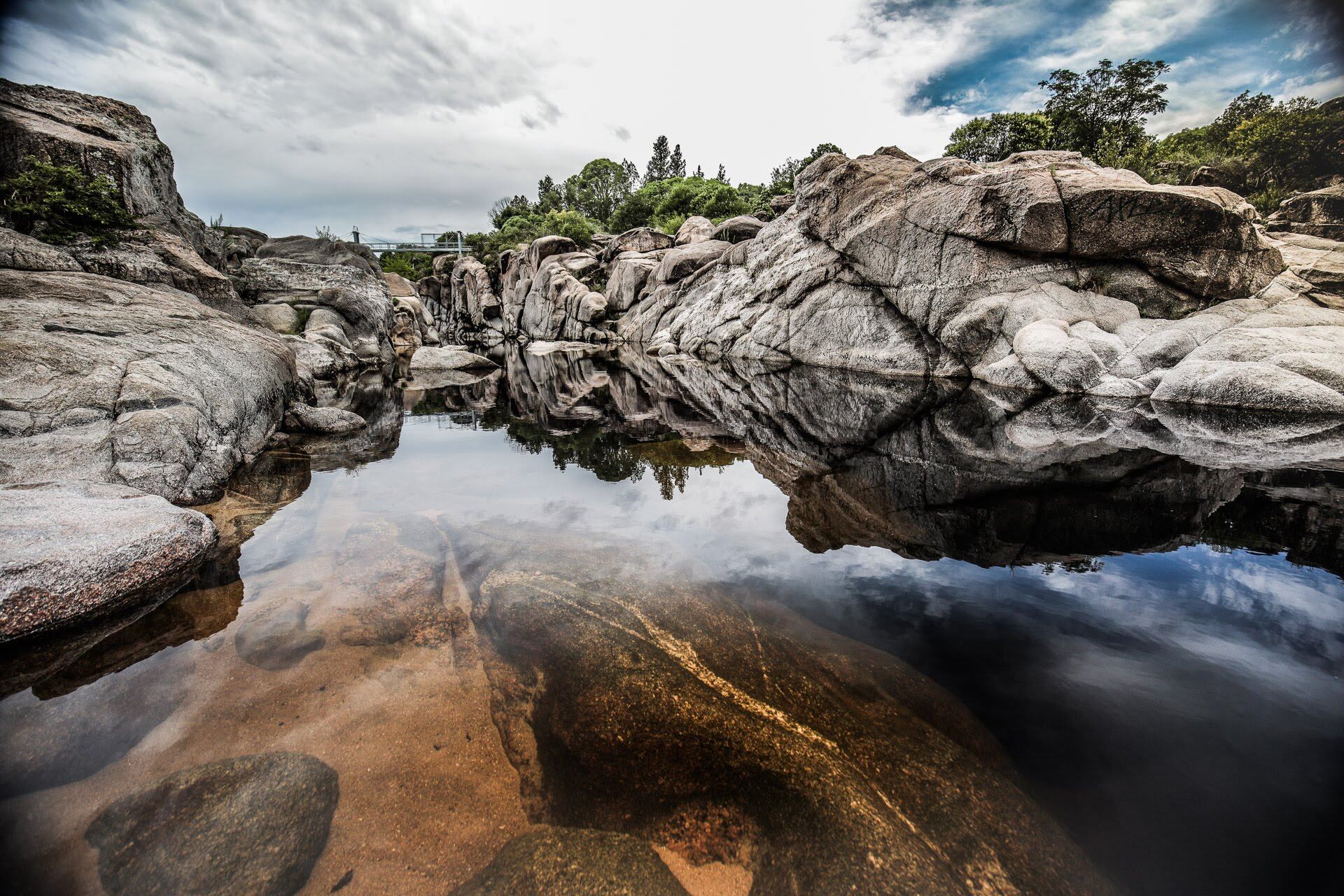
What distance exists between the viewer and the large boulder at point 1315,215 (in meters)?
21.3

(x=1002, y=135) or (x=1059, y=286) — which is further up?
(x=1002, y=135)

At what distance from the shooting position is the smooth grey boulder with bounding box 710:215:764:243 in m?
37.0

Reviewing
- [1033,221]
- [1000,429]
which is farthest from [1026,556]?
[1033,221]

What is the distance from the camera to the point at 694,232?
1628 inches

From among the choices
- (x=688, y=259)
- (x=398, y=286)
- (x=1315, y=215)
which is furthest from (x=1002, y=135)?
(x=398, y=286)

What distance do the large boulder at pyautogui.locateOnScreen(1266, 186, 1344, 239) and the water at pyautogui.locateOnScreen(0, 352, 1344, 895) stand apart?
85.4ft

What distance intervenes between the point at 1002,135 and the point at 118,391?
50.2 meters

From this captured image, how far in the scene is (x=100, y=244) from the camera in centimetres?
922

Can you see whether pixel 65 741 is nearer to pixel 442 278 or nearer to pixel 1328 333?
pixel 1328 333

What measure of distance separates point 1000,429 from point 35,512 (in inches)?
507

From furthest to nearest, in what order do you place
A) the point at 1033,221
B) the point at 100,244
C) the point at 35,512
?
the point at 1033,221
the point at 100,244
the point at 35,512

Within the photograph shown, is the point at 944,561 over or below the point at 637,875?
over

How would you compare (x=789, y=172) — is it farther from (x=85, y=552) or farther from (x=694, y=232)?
(x=85, y=552)

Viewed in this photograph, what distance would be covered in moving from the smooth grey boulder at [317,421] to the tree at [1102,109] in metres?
49.6
